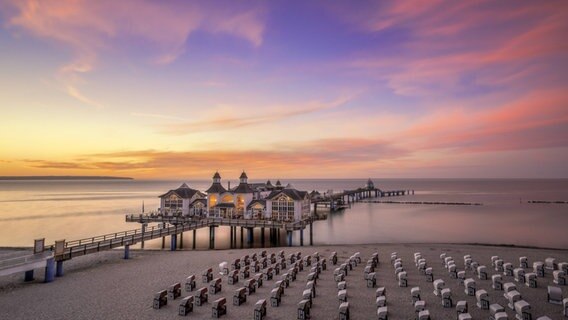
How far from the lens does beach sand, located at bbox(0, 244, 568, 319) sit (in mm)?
18156

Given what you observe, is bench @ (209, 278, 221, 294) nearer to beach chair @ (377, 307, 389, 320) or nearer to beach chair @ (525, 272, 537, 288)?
beach chair @ (377, 307, 389, 320)

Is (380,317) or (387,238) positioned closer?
(380,317)

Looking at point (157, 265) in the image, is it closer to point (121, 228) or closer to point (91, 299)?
point (91, 299)

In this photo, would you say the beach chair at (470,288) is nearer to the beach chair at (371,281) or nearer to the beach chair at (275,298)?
the beach chair at (371,281)

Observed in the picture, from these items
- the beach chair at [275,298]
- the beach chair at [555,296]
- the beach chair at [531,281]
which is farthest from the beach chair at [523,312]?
the beach chair at [275,298]

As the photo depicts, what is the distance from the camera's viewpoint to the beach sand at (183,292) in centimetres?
1816

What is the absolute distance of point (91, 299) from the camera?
20625 millimetres

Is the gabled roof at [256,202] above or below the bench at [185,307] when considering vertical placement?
above

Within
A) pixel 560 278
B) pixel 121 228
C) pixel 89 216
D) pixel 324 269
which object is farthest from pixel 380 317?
pixel 89 216

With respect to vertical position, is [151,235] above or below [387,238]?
above

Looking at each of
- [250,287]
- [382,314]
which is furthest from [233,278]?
[382,314]

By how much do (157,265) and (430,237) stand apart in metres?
41.2

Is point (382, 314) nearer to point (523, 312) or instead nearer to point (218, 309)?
point (523, 312)

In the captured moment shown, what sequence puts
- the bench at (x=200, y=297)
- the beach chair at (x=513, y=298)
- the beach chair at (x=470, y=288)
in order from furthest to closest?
1. the beach chair at (x=470, y=288)
2. the bench at (x=200, y=297)
3. the beach chair at (x=513, y=298)
